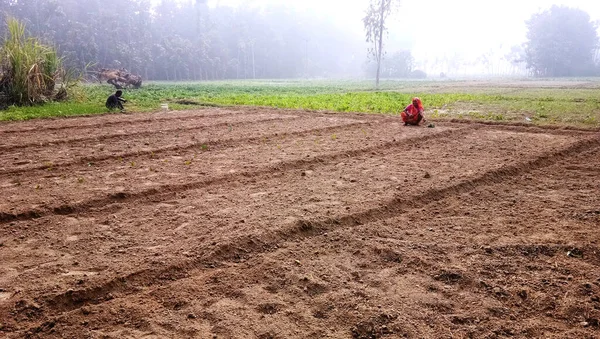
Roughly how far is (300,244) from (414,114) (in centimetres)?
799

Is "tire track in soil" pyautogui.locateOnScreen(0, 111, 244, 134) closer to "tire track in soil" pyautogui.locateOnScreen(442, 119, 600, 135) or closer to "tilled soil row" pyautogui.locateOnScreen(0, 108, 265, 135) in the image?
"tilled soil row" pyautogui.locateOnScreen(0, 108, 265, 135)

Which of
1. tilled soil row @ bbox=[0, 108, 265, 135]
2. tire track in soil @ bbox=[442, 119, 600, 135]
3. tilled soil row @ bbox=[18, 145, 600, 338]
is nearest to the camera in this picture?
tilled soil row @ bbox=[18, 145, 600, 338]

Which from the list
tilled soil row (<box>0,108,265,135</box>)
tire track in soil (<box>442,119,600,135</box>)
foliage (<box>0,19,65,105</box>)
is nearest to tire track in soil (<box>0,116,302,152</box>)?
tilled soil row (<box>0,108,265,135</box>)

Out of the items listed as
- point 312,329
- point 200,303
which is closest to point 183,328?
point 200,303

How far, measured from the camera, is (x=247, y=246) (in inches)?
152

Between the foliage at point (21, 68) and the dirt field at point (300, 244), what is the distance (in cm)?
810

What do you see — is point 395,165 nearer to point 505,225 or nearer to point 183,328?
point 505,225

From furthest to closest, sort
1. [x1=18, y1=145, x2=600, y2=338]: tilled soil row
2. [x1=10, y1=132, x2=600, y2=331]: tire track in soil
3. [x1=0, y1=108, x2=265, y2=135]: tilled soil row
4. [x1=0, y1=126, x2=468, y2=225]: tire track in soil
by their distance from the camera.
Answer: [x1=0, y1=108, x2=265, y2=135]: tilled soil row
[x1=0, y1=126, x2=468, y2=225]: tire track in soil
[x1=10, y1=132, x2=600, y2=331]: tire track in soil
[x1=18, y1=145, x2=600, y2=338]: tilled soil row

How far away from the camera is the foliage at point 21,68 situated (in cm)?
1414

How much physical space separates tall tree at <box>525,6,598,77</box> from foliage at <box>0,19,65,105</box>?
77.2 metres

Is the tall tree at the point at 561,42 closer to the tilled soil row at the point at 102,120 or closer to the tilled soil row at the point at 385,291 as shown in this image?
the tilled soil row at the point at 102,120

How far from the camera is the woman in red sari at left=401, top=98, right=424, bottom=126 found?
11.0 meters

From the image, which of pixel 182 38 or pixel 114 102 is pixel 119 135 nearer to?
pixel 114 102

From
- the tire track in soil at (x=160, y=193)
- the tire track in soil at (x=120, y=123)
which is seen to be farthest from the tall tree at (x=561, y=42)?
the tire track in soil at (x=160, y=193)
